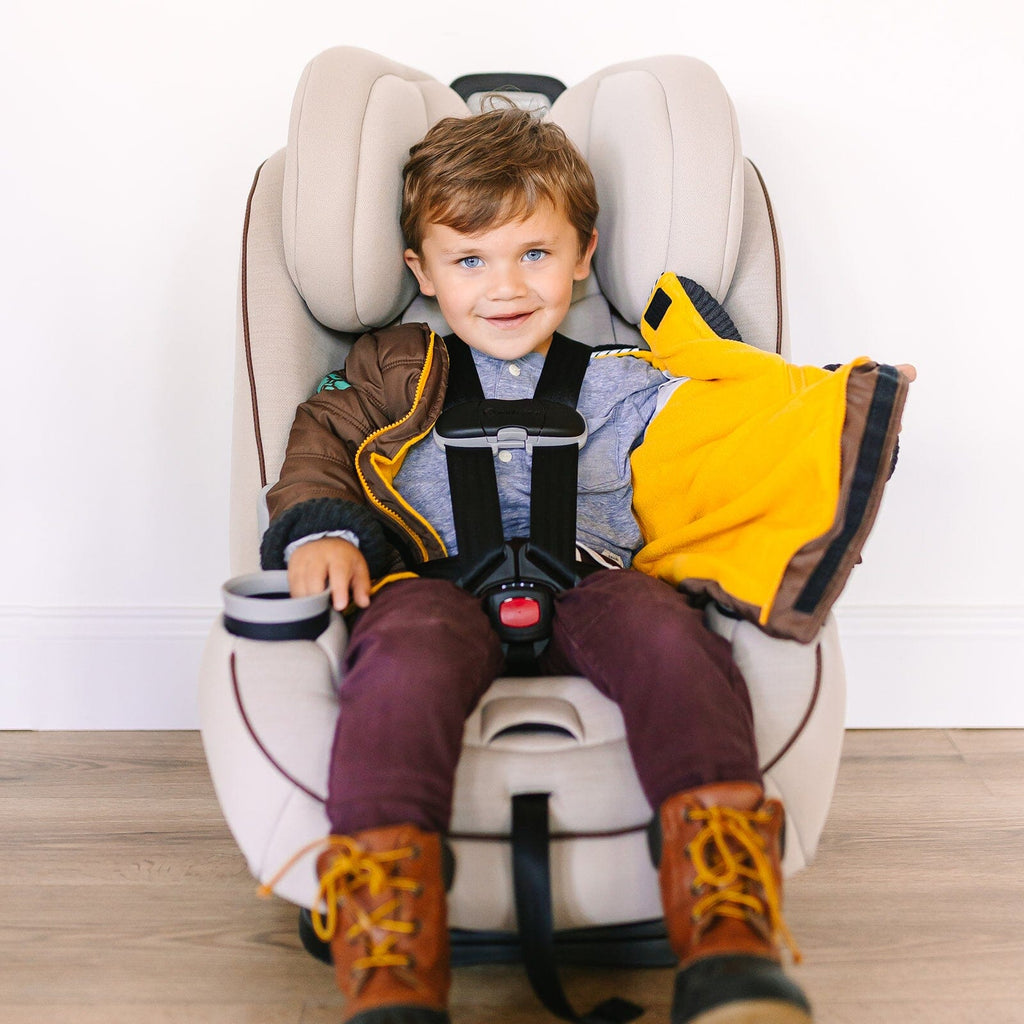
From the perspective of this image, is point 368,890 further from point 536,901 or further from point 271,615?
point 271,615

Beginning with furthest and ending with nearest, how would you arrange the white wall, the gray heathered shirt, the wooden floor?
the white wall, the gray heathered shirt, the wooden floor

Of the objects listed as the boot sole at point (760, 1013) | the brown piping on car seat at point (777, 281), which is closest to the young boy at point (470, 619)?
the boot sole at point (760, 1013)

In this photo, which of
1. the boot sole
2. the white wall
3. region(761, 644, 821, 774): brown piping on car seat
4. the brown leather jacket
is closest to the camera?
the boot sole

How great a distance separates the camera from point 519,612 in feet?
3.79

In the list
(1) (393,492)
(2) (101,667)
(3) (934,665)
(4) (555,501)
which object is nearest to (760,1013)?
(4) (555,501)

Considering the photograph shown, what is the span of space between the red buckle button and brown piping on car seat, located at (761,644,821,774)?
0.29 metres

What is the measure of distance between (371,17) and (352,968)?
1.29 meters

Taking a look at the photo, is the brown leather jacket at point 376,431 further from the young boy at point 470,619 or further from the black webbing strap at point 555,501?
the black webbing strap at point 555,501

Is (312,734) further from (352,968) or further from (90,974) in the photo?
(90,974)

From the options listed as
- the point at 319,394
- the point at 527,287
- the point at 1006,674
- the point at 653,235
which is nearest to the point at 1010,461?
the point at 1006,674

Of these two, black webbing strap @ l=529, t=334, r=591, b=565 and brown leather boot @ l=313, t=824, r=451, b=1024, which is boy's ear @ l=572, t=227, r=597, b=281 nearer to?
black webbing strap @ l=529, t=334, r=591, b=565

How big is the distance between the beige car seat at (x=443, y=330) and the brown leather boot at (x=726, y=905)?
2.9 inches

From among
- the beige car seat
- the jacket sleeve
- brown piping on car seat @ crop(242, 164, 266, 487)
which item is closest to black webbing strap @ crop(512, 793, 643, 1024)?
the beige car seat

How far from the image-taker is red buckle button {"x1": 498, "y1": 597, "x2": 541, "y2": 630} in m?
1.16
